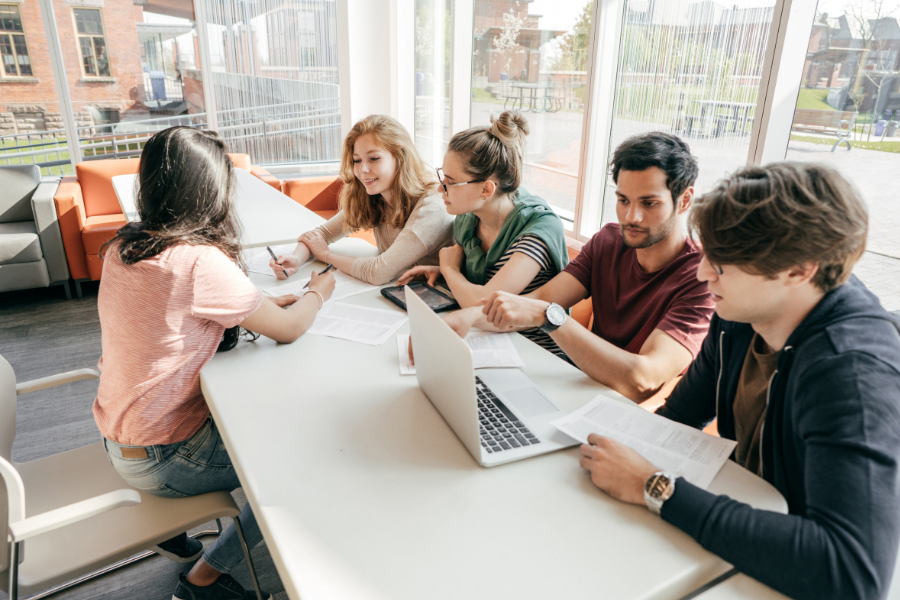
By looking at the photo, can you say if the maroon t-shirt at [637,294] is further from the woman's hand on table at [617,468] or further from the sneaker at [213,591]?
the sneaker at [213,591]

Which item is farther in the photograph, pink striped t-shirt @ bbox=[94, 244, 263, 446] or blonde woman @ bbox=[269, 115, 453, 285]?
blonde woman @ bbox=[269, 115, 453, 285]

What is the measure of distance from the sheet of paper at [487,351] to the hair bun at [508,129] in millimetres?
696

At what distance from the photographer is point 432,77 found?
4836 millimetres

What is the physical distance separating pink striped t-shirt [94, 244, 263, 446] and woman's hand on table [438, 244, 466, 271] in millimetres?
833

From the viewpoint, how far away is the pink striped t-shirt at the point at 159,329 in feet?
4.02

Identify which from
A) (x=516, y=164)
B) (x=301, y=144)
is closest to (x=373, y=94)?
(x=301, y=144)

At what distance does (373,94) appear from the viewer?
5191 millimetres

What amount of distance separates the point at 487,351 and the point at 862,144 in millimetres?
1752

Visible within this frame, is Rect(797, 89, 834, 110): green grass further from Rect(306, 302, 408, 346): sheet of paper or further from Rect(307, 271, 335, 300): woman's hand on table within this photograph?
A: Rect(307, 271, 335, 300): woman's hand on table

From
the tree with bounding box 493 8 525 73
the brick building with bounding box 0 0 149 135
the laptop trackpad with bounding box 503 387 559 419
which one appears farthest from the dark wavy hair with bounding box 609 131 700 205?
the brick building with bounding box 0 0 149 135

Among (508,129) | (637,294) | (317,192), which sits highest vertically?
(508,129)

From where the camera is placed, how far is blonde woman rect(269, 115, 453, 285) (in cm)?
209

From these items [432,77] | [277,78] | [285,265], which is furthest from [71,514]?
[277,78]

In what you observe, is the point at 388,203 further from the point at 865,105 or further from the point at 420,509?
the point at 865,105
